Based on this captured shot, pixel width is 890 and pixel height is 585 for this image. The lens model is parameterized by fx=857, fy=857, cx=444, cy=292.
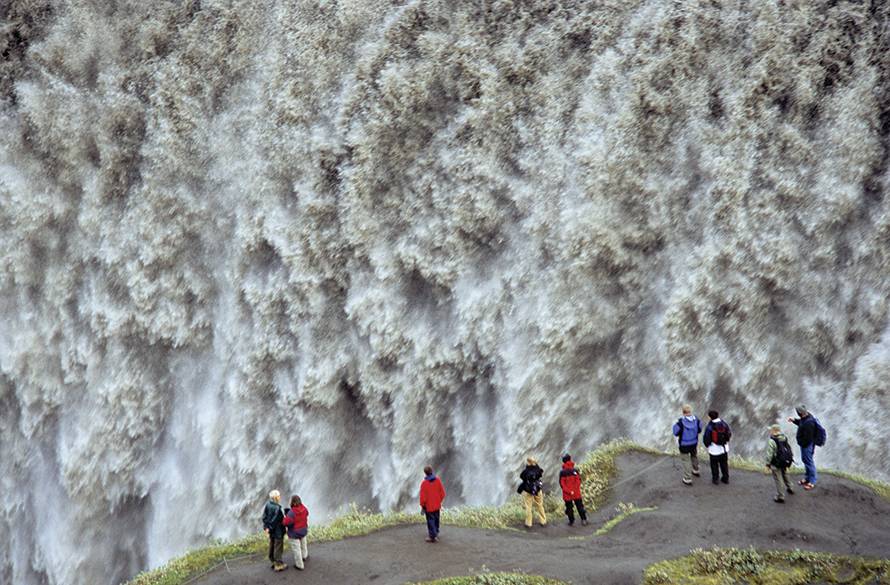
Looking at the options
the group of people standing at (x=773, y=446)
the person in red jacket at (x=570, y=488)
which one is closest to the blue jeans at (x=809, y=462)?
the group of people standing at (x=773, y=446)

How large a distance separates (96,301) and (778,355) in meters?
24.5

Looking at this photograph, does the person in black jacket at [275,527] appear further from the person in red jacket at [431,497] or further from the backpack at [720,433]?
the backpack at [720,433]

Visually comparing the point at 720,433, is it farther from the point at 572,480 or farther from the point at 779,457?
the point at 572,480

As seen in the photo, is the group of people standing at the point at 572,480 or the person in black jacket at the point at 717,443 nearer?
the group of people standing at the point at 572,480

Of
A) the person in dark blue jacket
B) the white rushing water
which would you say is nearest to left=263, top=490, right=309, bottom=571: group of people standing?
the person in dark blue jacket

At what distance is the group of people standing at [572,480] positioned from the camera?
52.9 ft

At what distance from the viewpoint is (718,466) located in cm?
1995

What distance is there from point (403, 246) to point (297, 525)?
14880 mm

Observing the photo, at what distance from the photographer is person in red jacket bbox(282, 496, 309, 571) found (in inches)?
627

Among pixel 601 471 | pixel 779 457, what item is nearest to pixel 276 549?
pixel 601 471

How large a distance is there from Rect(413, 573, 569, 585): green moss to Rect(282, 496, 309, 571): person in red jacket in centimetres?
254

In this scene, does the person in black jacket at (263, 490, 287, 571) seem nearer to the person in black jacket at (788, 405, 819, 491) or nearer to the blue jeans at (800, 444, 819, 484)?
the person in black jacket at (788, 405, 819, 491)

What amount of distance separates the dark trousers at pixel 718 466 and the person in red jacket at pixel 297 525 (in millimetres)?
9409

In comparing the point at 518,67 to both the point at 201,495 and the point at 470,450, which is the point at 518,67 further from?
the point at 201,495
